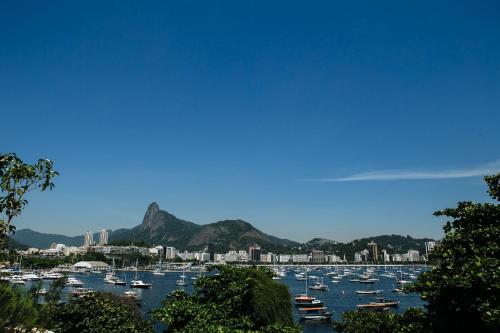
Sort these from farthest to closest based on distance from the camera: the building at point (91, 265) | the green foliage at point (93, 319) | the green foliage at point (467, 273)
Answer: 1. the building at point (91, 265)
2. the green foliage at point (93, 319)
3. the green foliage at point (467, 273)

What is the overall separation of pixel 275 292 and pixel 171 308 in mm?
4738

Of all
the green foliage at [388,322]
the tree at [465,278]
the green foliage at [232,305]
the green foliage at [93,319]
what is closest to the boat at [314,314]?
the green foliage at [232,305]

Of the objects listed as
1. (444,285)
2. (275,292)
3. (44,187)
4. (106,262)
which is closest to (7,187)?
(44,187)

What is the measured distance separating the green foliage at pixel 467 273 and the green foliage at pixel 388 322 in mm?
442

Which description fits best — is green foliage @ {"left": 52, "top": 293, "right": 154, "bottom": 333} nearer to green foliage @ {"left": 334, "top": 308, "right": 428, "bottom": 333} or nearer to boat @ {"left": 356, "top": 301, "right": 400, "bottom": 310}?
green foliage @ {"left": 334, "top": 308, "right": 428, "bottom": 333}

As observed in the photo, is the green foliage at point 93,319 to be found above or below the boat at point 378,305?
above

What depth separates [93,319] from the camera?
1583cm

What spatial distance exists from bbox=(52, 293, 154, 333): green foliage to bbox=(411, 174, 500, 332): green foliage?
11786mm

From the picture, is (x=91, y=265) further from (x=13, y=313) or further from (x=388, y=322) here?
Answer: (x=13, y=313)

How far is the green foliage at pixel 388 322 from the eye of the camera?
31.3 feet

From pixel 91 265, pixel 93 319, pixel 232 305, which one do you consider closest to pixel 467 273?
pixel 232 305

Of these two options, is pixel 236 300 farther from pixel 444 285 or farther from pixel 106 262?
pixel 106 262

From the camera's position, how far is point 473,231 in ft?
32.0

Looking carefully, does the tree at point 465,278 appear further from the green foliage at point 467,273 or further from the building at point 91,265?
the building at point 91,265
